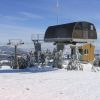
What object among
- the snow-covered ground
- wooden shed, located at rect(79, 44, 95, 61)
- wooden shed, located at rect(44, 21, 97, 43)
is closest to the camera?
the snow-covered ground

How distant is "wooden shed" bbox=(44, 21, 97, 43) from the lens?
1123 inches

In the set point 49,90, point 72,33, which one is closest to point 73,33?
point 72,33

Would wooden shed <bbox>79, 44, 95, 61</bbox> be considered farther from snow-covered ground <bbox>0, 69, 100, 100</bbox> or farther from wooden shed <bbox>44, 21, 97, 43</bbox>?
snow-covered ground <bbox>0, 69, 100, 100</bbox>

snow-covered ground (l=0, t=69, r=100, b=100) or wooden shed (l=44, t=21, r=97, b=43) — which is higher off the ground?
wooden shed (l=44, t=21, r=97, b=43)

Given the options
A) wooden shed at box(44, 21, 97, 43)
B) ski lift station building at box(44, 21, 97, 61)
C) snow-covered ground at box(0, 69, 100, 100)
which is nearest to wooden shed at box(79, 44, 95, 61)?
ski lift station building at box(44, 21, 97, 61)

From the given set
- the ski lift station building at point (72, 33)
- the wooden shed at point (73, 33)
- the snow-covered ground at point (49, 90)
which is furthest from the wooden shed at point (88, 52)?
the snow-covered ground at point (49, 90)

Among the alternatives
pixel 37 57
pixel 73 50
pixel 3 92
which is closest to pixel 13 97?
pixel 3 92

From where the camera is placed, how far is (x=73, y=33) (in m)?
28.4

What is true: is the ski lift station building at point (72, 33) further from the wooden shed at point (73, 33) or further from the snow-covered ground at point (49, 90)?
the snow-covered ground at point (49, 90)

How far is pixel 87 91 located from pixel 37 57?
62.4ft

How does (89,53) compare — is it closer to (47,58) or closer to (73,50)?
(47,58)

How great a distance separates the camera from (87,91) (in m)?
13.9

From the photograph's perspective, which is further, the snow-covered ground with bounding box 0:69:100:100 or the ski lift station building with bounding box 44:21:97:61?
the ski lift station building with bounding box 44:21:97:61

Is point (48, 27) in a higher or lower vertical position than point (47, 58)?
higher
